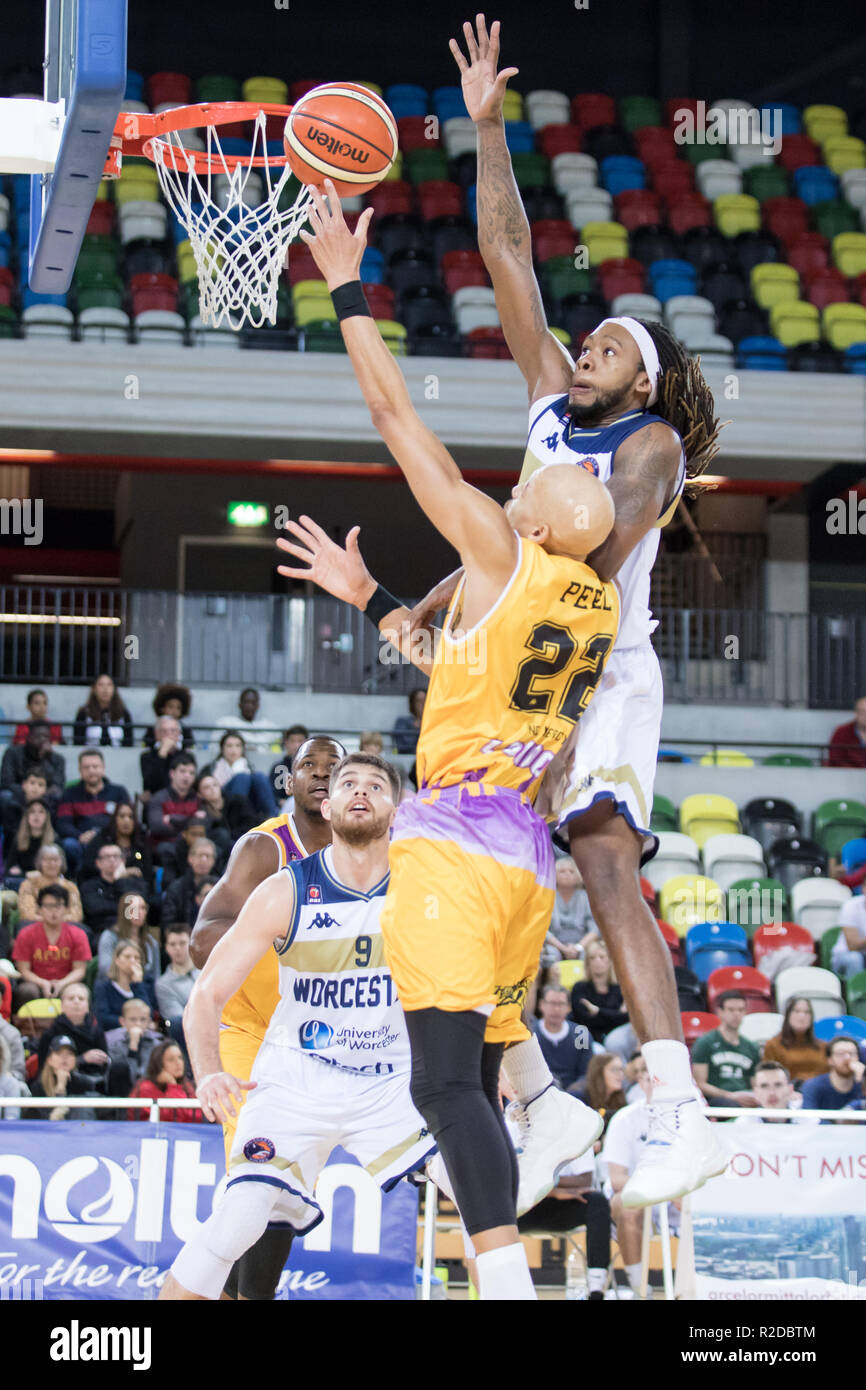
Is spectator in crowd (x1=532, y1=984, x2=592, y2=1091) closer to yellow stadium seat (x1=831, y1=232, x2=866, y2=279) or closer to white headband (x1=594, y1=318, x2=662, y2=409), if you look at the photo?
white headband (x1=594, y1=318, x2=662, y2=409)

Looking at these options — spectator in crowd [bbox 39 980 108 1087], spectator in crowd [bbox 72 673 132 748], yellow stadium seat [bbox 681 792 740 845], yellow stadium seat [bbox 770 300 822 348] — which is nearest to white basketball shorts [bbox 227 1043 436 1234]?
spectator in crowd [bbox 39 980 108 1087]

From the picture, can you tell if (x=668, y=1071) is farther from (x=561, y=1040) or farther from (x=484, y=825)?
(x=561, y=1040)

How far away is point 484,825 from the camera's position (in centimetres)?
398

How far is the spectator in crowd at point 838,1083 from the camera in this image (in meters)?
8.98

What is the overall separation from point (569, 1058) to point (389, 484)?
1025 centimetres

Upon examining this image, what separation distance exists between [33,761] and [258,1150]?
7.15m

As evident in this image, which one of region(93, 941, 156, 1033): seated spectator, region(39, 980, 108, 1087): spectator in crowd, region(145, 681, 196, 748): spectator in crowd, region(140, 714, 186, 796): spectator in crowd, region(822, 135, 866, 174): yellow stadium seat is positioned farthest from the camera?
region(822, 135, 866, 174): yellow stadium seat

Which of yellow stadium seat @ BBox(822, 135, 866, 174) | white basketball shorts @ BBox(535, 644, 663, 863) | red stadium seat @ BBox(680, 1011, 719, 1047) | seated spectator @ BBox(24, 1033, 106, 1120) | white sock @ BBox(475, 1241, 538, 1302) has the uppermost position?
yellow stadium seat @ BBox(822, 135, 866, 174)

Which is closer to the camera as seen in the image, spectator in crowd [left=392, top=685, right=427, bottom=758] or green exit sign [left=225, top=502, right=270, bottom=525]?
spectator in crowd [left=392, top=685, right=427, bottom=758]

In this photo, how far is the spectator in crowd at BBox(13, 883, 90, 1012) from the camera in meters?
9.89

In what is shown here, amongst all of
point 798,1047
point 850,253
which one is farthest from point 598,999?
point 850,253

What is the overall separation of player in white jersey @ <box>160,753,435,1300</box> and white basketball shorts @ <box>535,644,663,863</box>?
1043 millimetres

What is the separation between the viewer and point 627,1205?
3.81 meters

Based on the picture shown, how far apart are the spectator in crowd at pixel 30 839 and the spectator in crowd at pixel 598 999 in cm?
360
